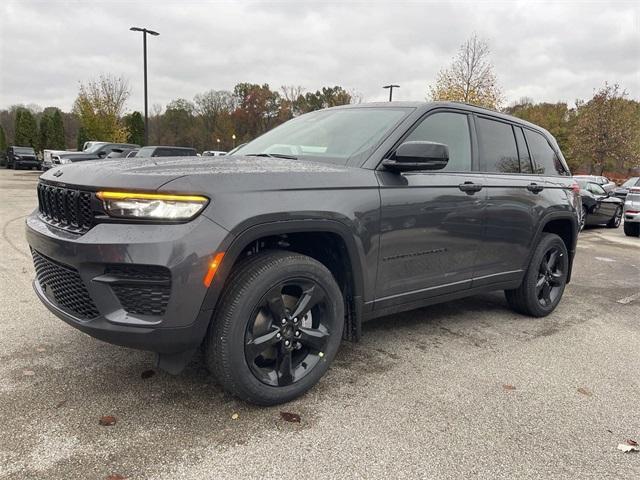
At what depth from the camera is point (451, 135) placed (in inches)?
147

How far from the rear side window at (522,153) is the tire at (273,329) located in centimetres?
249

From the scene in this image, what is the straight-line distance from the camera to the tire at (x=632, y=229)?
39.4ft

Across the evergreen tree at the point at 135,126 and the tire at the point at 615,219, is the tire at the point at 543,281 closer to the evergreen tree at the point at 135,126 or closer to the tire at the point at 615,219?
the tire at the point at 615,219

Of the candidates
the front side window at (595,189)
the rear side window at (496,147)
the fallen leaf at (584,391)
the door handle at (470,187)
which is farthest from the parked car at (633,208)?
the fallen leaf at (584,391)

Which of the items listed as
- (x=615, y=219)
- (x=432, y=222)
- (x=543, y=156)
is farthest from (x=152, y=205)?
(x=615, y=219)

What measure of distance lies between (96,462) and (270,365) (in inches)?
37.3

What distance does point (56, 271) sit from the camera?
258 cm

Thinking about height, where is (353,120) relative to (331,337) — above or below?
above

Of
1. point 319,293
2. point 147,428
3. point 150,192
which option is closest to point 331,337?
point 319,293

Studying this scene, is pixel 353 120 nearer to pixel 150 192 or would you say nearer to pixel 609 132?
pixel 150 192

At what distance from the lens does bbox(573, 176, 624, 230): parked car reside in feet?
43.2

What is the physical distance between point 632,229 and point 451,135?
420 inches

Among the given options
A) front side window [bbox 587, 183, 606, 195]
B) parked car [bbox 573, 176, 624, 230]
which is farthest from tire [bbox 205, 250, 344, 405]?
front side window [bbox 587, 183, 606, 195]

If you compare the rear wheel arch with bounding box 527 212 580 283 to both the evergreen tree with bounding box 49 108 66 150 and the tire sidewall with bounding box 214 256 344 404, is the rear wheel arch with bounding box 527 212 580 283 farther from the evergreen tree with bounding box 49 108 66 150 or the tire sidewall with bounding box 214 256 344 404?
the evergreen tree with bounding box 49 108 66 150
